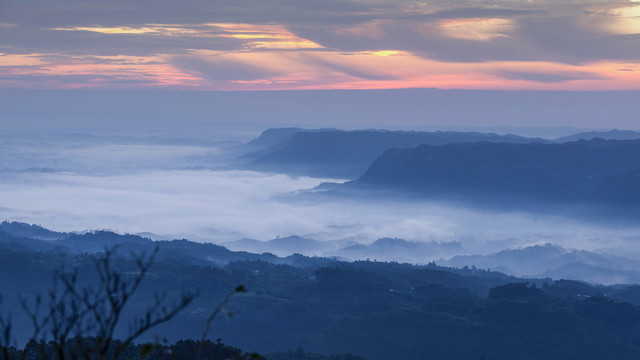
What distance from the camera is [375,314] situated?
78875 millimetres

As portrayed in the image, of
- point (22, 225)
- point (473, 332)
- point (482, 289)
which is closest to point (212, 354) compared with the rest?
point (473, 332)

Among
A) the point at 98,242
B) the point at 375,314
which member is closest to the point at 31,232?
the point at 98,242

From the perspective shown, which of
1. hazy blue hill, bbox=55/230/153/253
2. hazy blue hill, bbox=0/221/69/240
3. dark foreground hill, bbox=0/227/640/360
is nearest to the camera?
dark foreground hill, bbox=0/227/640/360

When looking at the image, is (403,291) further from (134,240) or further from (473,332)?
(134,240)

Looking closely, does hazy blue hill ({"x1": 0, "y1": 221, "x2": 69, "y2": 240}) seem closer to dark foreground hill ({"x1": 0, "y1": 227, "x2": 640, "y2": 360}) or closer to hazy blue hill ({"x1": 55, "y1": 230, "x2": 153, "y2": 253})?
hazy blue hill ({"x1": 55, "y1": 230, "x2": 153, "y2": 253})

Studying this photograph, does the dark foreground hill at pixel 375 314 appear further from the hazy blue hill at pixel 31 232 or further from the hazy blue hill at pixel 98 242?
the hazy blue hill at pixel 31 232

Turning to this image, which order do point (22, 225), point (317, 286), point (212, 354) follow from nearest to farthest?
point (212, 354) < point (317, 286) < point (22, 225)

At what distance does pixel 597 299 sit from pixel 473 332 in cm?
1838

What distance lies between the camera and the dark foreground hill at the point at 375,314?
70.0 metres

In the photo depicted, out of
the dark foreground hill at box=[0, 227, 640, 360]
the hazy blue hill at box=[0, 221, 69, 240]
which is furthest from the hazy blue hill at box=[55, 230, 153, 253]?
the dark foreground hill at box=[0, 227, 640, 360]

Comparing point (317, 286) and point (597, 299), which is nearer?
point (597, 299)

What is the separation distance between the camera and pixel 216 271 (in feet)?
324

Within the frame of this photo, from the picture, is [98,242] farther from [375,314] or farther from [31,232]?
[375,314]

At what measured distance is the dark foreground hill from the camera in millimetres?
70000
